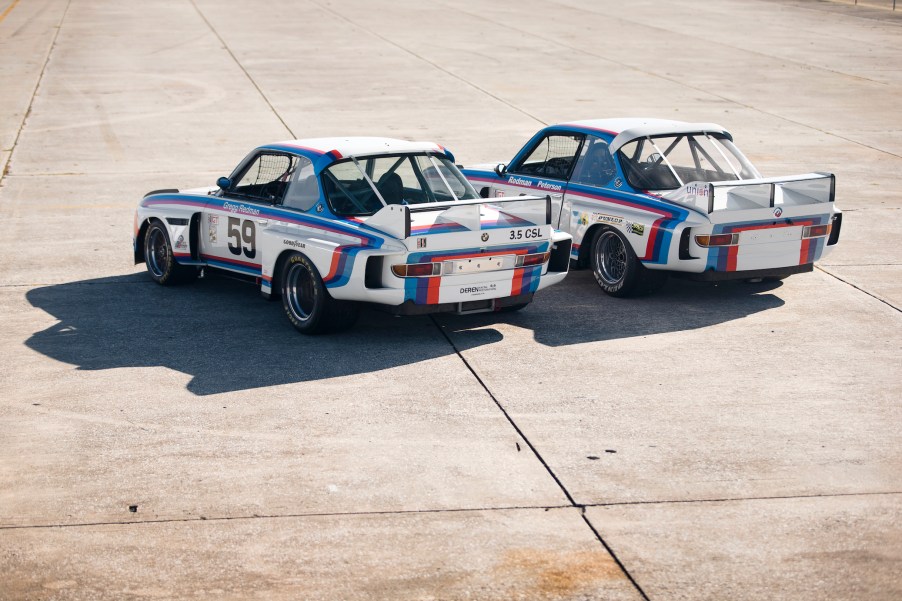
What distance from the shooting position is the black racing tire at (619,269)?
11.1 m

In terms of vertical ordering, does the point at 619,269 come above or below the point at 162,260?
above

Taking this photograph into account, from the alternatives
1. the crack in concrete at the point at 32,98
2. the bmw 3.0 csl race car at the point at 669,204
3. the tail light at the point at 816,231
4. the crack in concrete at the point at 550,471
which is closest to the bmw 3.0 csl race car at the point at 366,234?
the crack in concrete at the point at 550,471

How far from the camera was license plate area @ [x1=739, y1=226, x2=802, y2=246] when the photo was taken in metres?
10.7

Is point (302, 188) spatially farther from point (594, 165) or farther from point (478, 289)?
point (594, 165)

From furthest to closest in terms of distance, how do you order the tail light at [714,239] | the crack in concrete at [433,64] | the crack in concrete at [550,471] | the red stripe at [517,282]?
the crack in concrete at [433,64], the tail light at [714,239], the red stripe at [517,282], the crack in concrete at [550,471]

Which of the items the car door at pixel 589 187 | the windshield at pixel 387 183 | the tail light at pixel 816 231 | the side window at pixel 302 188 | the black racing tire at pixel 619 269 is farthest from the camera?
the car door at pixel 589 187

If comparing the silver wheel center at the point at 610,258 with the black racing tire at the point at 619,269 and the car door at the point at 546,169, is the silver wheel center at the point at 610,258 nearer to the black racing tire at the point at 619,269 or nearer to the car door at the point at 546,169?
the black racing tire at the point at 619,269

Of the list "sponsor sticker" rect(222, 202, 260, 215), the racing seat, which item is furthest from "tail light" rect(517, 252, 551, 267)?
"sponsor sticker" rect(222, 202, 260, 215)

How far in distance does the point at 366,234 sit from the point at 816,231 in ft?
13.4

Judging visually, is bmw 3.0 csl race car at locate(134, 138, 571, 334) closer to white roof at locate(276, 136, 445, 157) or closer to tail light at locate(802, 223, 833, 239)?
white roof at locate(276, 136, 445, 157)

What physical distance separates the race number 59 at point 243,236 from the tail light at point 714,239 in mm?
3751

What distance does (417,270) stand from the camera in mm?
9516

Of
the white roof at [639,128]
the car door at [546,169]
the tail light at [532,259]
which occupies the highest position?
the white roof at [639,128]

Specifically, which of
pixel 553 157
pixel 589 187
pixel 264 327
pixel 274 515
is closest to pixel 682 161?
pixel 589 187
